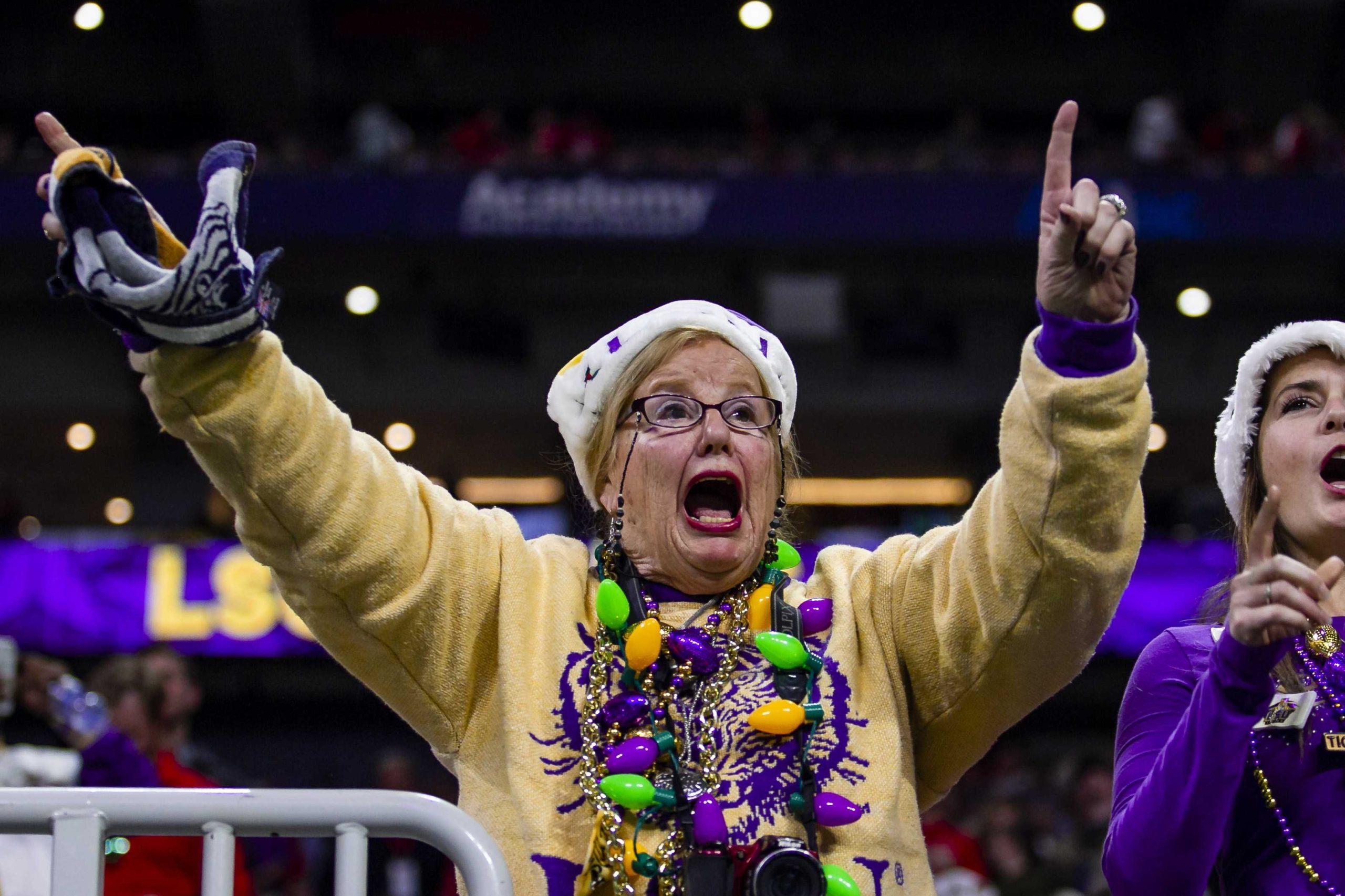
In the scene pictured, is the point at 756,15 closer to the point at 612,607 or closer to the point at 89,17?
the point at 89,17

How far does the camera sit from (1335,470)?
2125 mm

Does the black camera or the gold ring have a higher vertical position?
the gold ring

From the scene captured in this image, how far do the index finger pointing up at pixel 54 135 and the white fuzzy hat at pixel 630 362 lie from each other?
2.38 feet

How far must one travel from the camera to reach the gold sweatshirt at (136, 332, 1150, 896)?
189cm

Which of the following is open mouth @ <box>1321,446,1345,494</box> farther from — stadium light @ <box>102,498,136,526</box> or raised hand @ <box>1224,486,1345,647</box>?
stadium light @ <box>102,498,136,526</box>

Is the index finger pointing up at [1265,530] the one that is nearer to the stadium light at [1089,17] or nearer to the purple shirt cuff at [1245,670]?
the purple shirt cuff at [1245,670]

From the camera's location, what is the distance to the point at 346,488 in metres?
1.98

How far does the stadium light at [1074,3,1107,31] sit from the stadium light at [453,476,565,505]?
5954 millimetres

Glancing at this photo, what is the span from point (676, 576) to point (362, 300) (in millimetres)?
10410

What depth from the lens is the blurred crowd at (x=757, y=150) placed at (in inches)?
441

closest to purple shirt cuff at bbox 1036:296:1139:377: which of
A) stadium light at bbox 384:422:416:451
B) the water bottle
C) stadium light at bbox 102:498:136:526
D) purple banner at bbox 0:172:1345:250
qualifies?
the water bottle

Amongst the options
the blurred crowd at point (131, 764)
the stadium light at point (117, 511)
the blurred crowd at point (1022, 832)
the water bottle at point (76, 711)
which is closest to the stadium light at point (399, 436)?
the stadium light at point (117, 511)

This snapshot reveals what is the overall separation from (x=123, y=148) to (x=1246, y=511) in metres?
13.1

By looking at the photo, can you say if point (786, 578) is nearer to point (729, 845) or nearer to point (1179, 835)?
point (729, 845)
